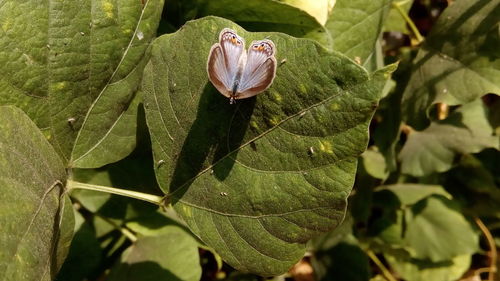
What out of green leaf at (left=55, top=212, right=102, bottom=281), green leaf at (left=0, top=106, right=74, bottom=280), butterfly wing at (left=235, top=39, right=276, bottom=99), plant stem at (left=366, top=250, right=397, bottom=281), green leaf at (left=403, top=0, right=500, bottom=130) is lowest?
plant stem at (left=366, top=250, right=397, bottom=281)

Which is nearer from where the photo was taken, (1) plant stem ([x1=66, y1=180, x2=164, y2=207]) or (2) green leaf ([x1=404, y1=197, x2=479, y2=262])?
(1) plant stem ([x1=66, y1=180, x2=164, y2=207])

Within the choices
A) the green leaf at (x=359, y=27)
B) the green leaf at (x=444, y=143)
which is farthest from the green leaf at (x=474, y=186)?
the green leaf at (x=359, y=27)

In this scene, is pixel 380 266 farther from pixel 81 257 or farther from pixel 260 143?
pixel 260 143

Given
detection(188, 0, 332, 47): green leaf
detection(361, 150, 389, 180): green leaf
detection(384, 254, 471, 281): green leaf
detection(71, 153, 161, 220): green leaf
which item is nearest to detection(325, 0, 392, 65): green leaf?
detection(188, 0, 332, 47): green leaf

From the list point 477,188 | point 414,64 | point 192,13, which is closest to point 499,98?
point 477,188

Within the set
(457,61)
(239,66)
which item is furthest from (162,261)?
(457,61)

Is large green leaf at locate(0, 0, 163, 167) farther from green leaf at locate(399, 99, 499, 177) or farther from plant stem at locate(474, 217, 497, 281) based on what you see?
plant stem at locate(474, 217, 497, 281)

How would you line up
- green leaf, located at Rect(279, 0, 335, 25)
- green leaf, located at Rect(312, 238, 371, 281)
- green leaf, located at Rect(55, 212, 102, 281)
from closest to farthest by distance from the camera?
green leaf, located at Rect(279, 0, 335, 25), green leaf, located at Rect(55, 212, 102, 281), green leaf, located at Rect(312, 238, 371, 281)

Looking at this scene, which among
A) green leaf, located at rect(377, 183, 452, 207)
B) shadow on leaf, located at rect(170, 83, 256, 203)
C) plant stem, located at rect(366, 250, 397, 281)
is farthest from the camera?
plant stem, located at rect(366, 250, 397, 281)
